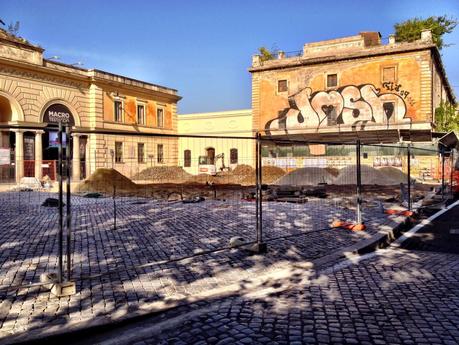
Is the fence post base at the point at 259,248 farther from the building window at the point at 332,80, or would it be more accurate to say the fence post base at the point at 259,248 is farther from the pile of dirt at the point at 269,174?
the building window at the point at 332,80

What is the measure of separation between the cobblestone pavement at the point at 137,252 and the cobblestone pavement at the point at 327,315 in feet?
1.61

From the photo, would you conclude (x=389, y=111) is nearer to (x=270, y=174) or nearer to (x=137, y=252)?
(x=270, y=174)

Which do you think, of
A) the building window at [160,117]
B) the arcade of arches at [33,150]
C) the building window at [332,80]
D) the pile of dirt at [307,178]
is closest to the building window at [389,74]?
the building window at [332,80]

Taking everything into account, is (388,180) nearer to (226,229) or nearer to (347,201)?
(347,201)

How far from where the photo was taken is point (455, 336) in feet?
12.8

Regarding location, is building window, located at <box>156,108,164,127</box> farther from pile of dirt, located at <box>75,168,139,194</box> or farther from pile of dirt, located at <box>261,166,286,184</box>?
pile of dirt, located at <box>75,168,139,194</box>

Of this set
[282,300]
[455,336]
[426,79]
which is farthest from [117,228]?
[426,79]

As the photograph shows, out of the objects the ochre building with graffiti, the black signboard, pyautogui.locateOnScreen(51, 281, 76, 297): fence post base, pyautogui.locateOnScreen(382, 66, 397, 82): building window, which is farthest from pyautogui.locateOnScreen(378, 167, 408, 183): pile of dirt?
the black signboard

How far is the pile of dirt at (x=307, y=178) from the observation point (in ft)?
69.9

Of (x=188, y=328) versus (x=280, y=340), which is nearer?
(x=280, y=340)

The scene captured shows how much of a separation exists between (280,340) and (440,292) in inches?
98.5

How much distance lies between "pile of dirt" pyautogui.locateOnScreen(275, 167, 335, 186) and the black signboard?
19.8 metres

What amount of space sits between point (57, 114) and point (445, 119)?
33382 mm

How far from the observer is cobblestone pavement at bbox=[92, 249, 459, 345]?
12.8 ft
